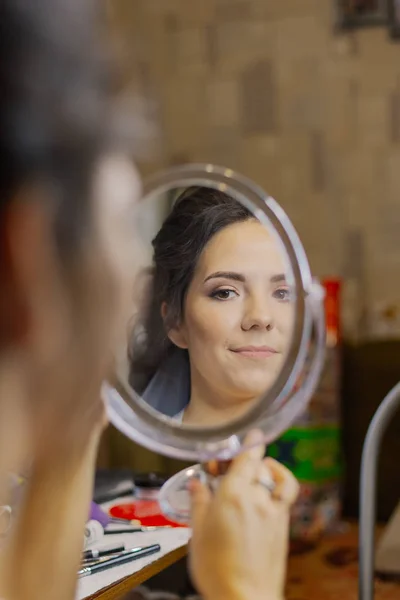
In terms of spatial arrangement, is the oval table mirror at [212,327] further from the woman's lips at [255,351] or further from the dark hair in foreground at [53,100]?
the dark hair in foreground at [53,100]

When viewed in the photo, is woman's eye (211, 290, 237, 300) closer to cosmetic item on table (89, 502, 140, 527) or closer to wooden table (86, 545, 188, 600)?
wooden table (86, 545, 188, 600)

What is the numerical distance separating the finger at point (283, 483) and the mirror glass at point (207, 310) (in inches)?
1.3

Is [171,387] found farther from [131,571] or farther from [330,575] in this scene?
[330,575]

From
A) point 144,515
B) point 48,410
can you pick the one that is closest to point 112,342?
point 48,410

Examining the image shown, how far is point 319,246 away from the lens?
2.14 meters

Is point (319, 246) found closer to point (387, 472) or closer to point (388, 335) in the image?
point (388, 335)

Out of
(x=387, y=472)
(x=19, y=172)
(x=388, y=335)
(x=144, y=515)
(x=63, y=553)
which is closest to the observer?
(x=19, y=172)

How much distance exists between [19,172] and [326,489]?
1.76 meters

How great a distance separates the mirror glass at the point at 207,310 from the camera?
1.41 feet

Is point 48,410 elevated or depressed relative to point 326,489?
elevated

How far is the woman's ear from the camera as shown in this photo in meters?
0.47

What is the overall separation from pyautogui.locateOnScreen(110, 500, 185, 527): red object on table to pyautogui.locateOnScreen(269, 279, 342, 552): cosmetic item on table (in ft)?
2.81

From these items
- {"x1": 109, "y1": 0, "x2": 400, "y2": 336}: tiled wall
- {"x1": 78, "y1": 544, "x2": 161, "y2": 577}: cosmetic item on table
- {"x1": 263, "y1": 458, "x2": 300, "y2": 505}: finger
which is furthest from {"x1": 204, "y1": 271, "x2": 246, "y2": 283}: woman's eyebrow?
{"x1": 109, "y1": 0, "x2": 400, "y2": 336}: tiled wall

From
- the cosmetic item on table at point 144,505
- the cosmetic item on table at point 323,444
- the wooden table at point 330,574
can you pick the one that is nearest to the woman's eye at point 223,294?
the cosmetic item on table at point 144,505
